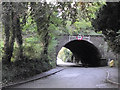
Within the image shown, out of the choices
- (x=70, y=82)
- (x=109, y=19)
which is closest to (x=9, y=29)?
(x=70, y=82)

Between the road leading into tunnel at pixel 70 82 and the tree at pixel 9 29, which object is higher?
the tree at pixel 9 29

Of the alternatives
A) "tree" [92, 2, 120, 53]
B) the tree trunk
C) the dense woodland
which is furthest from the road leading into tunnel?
"tree" [92, 2, 120, 53]

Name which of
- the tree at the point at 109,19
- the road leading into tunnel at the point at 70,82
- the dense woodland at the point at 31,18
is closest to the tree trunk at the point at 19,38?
the dense woodland at the point at 31,18

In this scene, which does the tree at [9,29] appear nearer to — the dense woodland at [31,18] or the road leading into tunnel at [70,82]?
the dense woodland at [31,18]

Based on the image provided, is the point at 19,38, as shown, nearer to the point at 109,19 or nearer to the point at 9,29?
the point at 9,29

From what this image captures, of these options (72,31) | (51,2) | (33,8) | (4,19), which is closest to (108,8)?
(51,2)

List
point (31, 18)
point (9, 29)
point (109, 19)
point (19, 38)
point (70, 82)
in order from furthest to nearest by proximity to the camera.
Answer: point (19, 38) < point (9, 29) < point (31, 18) < point (109, 19) < point (70, 82)

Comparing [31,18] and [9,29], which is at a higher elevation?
[31,18]

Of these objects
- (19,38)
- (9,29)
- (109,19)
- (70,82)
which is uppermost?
(109,19)

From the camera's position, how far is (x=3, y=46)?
462 inches

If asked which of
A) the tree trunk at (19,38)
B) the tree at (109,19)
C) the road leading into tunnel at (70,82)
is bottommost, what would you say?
the road leading into tunnel at (70,82)

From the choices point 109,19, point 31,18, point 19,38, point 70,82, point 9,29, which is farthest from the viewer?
point 19,38

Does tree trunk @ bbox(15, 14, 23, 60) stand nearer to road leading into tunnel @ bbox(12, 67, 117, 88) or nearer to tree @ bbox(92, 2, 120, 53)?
road leading into tunnel @ bbox(12, 67, 117, 88)

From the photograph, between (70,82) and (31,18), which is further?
(31,18)
